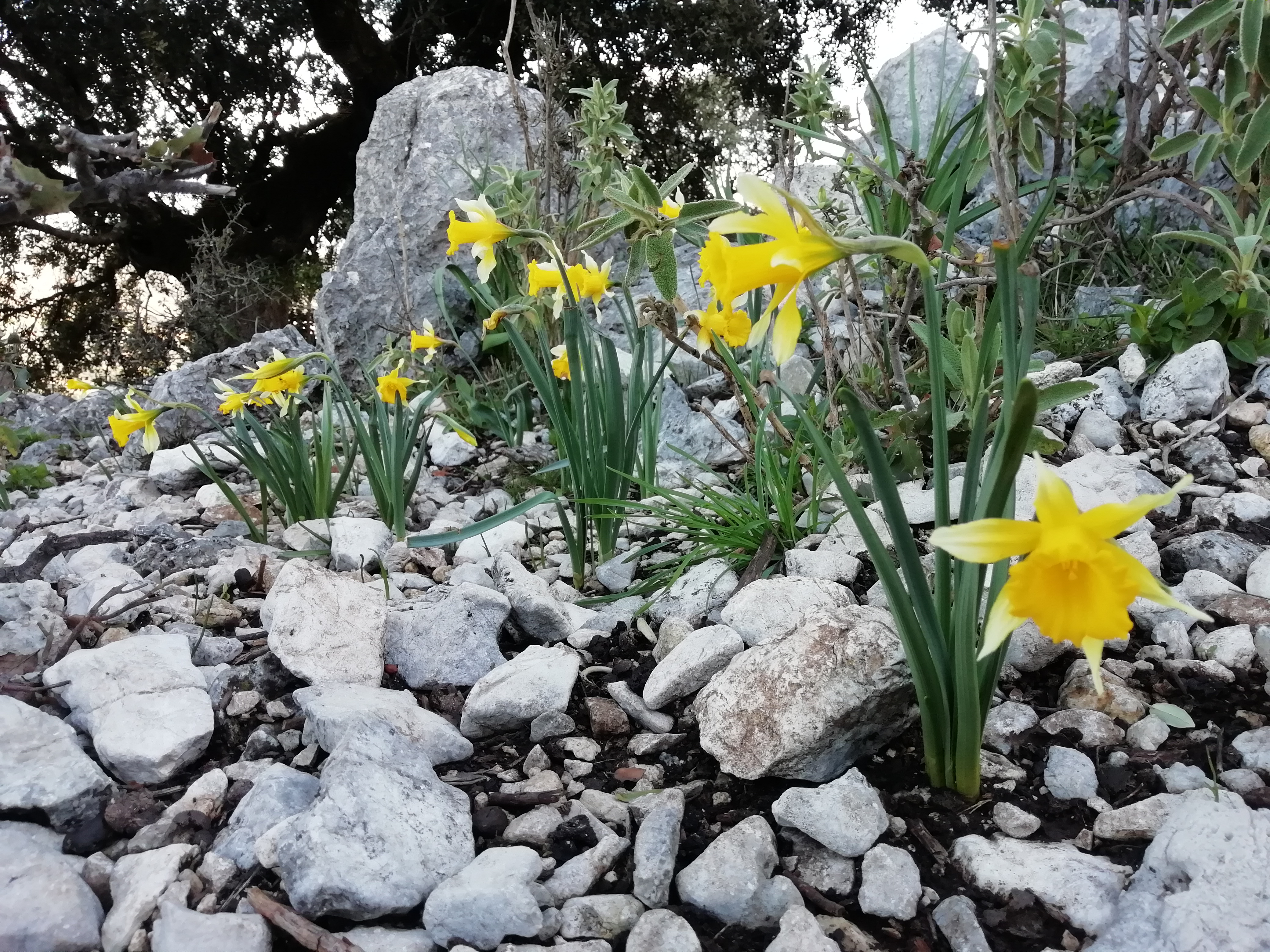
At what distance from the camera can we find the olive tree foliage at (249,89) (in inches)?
245

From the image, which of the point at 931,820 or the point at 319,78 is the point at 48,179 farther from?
the point at 319,78

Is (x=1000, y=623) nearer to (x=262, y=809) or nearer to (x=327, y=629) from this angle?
(x=262, y=809)

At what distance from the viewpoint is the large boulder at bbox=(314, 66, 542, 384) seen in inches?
155

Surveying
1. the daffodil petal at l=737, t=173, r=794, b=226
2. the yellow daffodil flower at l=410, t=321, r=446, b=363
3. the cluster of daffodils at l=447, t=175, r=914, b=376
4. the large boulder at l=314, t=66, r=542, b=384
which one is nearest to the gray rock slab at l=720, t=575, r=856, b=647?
the cluster of daffodils at l=447, t=175, r=914, b=376

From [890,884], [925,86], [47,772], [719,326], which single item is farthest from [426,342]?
[925,86]

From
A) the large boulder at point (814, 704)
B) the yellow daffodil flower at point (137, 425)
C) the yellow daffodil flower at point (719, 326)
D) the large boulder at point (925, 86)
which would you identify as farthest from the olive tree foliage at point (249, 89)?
the large boulder at point (814, 704)

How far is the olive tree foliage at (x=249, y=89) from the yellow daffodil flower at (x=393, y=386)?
3.77 metres

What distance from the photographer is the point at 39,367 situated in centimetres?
696

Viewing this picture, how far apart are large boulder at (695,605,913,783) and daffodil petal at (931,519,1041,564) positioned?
0.38 meters

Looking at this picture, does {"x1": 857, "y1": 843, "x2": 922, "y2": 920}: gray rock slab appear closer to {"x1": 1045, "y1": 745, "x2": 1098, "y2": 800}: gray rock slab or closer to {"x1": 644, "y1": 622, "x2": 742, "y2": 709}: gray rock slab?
{"x1": 1045, "y1": 745, "x2": 1098, "y2": 800}: gray rock slab

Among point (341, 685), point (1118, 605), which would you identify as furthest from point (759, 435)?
point (1118, 605)

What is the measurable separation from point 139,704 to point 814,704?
0.94 metres

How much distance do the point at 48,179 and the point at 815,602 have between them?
140 centimetres

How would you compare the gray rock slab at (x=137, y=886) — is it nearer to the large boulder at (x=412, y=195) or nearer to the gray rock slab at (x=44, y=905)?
the gray rock slab at (x=44, y=905)
